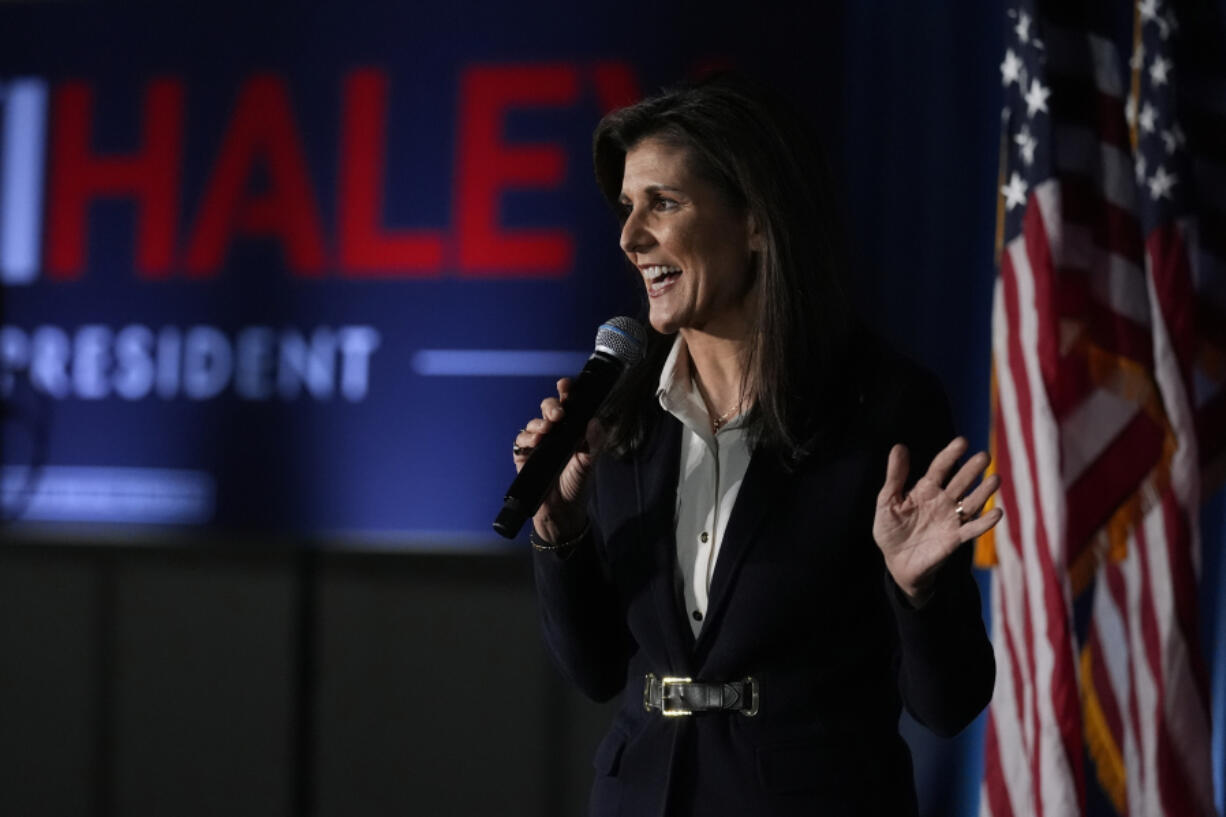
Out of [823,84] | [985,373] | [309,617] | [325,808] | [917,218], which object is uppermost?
[823,84]

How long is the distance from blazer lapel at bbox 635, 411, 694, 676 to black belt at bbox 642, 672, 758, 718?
0.02m

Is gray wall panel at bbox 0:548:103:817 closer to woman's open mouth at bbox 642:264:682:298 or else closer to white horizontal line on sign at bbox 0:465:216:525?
white horizontal line on sign at bbox 0:465:216:525

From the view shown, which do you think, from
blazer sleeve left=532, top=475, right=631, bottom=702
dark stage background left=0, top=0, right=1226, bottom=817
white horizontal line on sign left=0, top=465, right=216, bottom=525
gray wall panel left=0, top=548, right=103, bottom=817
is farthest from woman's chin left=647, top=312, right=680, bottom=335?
white horizontal line on sign left=0, top=465, right=216, bottom=525

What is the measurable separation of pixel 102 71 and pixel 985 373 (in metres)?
3.00

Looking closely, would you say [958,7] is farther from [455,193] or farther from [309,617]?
[309,617]

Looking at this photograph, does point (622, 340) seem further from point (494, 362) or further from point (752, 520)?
point (494, 362)

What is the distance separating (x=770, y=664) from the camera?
1.48 meters

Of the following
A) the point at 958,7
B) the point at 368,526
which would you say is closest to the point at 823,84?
the point at 958,7

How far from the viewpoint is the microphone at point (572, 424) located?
145cm

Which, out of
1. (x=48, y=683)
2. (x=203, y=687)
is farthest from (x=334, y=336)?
(x=48, y=683)

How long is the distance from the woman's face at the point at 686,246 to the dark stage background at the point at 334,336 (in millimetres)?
1887

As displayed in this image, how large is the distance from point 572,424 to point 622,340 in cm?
17

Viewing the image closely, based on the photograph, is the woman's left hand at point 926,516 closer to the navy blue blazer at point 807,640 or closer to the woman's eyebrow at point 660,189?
the navy blue blazer at point 807,640

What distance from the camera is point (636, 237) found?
1.64 meters
